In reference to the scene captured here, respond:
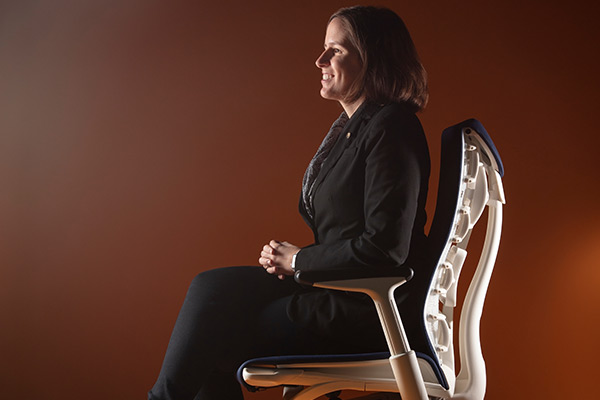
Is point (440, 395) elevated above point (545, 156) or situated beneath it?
situated beneath

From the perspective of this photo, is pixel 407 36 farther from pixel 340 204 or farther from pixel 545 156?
pixel 545 156

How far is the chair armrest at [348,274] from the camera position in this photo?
0.94 meters

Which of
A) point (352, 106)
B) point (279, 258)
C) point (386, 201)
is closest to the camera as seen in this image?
point (386, 201)

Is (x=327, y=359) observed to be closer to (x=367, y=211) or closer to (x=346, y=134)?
(x=367, y=211)

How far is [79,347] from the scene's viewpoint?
2.61 m

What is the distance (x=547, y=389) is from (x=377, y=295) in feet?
5.87

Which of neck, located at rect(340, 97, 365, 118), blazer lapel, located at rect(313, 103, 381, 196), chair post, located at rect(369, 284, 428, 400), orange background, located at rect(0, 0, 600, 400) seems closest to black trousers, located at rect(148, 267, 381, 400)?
chair post, located at rect(369, 284, 428, 400)

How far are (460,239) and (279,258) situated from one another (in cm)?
39

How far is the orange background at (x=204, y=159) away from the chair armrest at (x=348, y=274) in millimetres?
1632

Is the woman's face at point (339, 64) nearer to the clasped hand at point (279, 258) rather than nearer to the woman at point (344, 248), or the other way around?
the woman at point (344, 248)

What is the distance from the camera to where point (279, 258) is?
123 cm

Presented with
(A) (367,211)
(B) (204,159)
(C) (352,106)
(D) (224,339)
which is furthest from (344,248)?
(B) (204,159)

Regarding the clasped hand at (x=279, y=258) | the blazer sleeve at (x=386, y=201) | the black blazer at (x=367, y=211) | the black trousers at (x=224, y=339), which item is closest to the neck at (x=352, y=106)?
the black blazer at (x=367, y=211)

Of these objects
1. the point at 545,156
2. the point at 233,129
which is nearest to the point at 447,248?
the point at 545,156
